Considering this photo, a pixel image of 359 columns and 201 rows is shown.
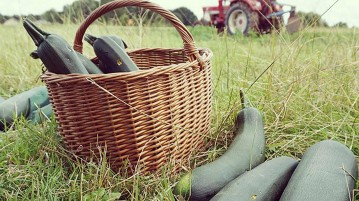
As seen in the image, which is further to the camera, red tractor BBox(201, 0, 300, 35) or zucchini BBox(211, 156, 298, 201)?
red tractor BBox(201, 0, 300, 35)

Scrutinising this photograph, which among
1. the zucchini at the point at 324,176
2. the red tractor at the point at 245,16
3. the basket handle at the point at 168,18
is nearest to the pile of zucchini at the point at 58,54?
the basket handle at the point at 168,18

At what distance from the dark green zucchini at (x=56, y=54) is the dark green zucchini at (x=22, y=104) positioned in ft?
1.95

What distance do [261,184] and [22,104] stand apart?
4.97 feet

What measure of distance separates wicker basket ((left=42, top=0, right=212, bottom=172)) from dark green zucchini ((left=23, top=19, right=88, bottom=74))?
5 centimetres

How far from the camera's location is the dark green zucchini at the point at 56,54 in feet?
5.37

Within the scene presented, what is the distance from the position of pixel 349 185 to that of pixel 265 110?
91 cm

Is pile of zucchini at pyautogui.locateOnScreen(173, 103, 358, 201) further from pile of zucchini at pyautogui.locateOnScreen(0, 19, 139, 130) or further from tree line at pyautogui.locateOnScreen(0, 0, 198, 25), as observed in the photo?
tree line at pyautogui.locateOnScreen(0, 0, 198, 25)

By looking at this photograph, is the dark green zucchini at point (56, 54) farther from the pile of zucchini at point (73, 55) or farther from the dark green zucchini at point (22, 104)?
the dark green zucchini at point (22, 104)

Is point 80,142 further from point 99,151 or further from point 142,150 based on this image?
point 142,150

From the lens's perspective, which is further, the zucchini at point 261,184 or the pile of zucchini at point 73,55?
the pile of zucchini at point 73,55

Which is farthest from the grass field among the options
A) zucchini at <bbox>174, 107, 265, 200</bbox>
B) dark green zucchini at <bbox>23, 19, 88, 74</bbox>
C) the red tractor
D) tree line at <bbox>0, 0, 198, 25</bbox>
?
the red tractor

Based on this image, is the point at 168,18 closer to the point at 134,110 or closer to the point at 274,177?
the point at 134,110

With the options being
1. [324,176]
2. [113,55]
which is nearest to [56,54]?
[113,55]

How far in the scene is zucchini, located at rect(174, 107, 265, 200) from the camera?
4.93ft
